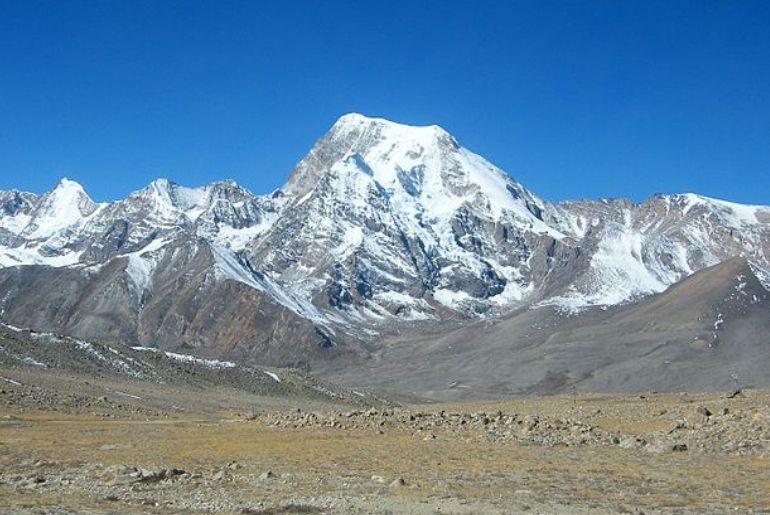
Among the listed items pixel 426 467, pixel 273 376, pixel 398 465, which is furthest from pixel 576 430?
pixel 273 376

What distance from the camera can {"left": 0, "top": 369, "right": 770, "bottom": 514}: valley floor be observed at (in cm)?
2747

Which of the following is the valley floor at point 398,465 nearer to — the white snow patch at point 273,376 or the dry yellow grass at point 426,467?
the dry yellow grass at point 426,467

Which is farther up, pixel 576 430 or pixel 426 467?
pixel 576 430

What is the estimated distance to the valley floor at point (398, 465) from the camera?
27.5 metres

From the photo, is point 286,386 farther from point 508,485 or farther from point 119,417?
point 508,485

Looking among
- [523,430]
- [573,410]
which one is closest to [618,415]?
[573,410]

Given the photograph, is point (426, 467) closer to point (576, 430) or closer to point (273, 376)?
point (576, 430)

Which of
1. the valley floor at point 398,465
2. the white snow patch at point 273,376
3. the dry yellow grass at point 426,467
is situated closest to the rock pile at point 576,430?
the valley floor at point 398,465

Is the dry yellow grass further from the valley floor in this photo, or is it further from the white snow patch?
the white snow patch

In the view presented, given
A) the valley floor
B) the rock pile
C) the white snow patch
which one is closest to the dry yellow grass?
the valley floor

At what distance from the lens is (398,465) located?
34.9 m

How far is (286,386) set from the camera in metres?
138

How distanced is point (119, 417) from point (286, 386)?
6591 centimetres

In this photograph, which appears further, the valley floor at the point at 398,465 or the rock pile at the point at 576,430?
the rock pile at the point at 576,430
